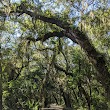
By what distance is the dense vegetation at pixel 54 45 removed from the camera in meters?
12.3

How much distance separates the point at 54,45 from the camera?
21.2 m

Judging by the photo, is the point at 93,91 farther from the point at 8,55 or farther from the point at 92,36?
the point at 92,36

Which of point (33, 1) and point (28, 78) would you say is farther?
point (28, 78)

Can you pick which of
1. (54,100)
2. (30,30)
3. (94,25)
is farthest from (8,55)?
(54,100)

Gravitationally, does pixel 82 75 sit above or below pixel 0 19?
below

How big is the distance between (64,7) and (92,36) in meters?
2.08

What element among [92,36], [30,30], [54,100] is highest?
[30,30]

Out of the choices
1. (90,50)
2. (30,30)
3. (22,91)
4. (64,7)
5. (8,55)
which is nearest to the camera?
(90,50)

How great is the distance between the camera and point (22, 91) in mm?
31500

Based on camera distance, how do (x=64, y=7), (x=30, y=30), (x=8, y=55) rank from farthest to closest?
(x=8, y=55), (x=30, y=30), (x=64, y=7)

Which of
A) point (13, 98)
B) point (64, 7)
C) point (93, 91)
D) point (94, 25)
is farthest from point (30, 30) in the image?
point (13, 98)

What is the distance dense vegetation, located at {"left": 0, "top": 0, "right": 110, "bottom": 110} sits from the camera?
12.3 m

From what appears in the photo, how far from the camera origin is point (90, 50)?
12.2 m

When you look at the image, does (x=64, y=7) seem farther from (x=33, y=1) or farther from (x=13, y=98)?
(x=13, y=98)
